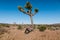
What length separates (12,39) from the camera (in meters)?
10.3

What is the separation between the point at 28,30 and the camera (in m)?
15.5

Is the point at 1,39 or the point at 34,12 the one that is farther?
the point at 34,12

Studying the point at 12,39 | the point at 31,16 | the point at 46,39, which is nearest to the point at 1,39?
the point at 12,39

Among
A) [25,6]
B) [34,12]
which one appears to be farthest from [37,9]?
[25,6]

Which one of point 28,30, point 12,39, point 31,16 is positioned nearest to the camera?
point 12,39

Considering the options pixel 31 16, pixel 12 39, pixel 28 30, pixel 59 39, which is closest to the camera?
pixel 59 39

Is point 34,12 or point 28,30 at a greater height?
point 34,12

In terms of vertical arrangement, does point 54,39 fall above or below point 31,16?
below

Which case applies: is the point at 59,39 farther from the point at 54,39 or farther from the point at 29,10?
the point at 29,10

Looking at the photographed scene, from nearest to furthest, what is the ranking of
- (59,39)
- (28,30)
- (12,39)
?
(59,39), (12,39), (28,30)

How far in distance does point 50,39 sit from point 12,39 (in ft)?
11.4

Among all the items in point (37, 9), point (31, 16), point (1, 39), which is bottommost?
Result: point (1, 39)

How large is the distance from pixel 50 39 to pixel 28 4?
45.8ft

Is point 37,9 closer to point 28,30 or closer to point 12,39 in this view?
point 28,30
